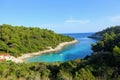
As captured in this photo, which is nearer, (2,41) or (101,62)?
(101,62)

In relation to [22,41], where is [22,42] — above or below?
below

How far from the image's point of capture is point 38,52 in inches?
2199

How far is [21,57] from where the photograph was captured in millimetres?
48875

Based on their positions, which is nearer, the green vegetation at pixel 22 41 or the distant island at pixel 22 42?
the distant island at pixel 22 42

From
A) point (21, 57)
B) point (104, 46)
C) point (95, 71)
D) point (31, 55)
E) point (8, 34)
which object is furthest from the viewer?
point (8, 34)

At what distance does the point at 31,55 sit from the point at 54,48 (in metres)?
12.3

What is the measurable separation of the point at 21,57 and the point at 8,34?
36.5 ft

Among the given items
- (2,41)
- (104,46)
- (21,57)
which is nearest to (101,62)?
(104,46)

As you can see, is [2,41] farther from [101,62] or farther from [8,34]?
[101,62]

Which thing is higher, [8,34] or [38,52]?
[8,34]

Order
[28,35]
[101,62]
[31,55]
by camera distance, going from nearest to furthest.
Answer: [101,62] < [31,55] < [28,35]

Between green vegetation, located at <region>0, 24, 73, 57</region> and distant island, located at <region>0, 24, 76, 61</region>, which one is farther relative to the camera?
green vegetation, located at <region>0, 24, 73, 57</region>

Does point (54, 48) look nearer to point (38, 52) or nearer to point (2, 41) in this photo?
point (38, 52)

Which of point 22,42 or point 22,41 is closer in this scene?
point 22,42
